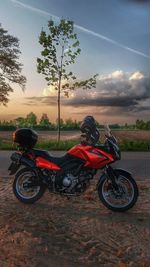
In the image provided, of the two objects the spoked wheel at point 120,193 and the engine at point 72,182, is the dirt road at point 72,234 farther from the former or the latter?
the engine at point 72,182

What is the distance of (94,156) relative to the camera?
6.96 metres

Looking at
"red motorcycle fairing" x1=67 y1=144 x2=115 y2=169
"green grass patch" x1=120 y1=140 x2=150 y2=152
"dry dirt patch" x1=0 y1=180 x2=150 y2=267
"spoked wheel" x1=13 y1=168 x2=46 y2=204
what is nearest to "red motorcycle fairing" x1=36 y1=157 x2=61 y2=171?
"spoked wheel" x1=13 y1=168 x2=46 y2=204

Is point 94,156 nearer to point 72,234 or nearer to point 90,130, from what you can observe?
point 90,130

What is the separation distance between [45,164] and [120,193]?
1.39 meters

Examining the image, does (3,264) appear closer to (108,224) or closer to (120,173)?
(108,224)

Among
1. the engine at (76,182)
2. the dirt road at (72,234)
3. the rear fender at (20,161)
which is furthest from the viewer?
the rear fender at (20,161)

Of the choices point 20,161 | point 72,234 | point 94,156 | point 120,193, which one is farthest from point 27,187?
point 72,234

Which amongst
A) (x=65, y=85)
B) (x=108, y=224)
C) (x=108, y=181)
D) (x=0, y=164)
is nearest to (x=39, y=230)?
(x=108, y=224)

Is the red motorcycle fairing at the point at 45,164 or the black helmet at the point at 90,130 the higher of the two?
the black helmet at the point at 90,130

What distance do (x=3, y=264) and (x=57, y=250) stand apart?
2.39 feet

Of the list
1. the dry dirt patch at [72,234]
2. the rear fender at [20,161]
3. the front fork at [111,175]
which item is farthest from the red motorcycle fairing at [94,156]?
the rear fender at [20,161]

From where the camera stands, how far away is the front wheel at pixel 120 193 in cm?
697

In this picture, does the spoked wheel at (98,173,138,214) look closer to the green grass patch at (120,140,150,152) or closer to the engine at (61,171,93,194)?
the engine at (61,171,93,194)

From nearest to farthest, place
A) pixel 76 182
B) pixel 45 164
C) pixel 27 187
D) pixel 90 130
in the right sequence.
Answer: pixel 90 130 < pixel 76 182 < pixel 45 164 < pixel 27 187
